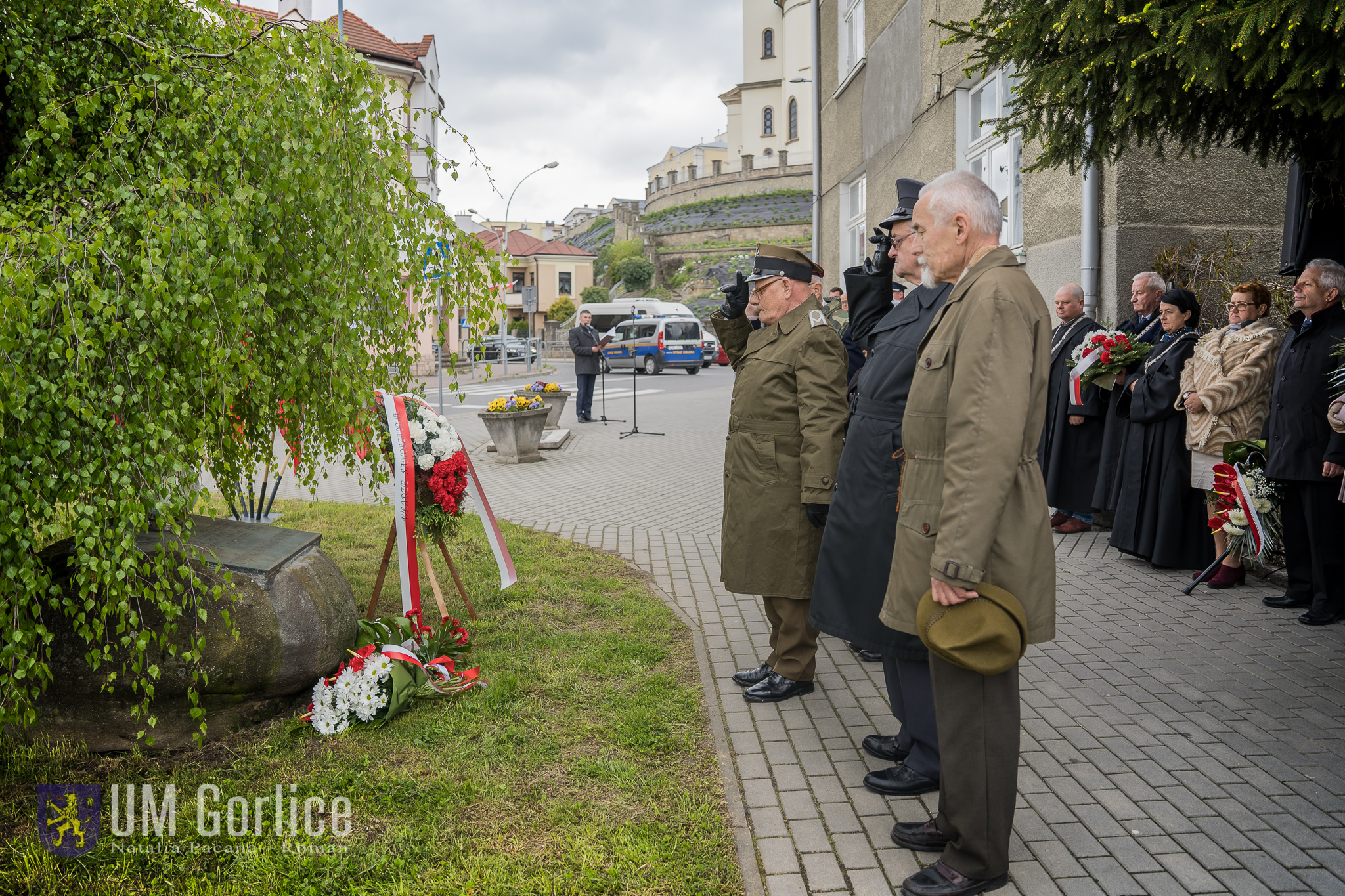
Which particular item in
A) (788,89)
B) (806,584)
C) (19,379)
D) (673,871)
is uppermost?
(788,89)

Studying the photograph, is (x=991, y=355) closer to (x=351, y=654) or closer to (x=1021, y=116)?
(x=1021, y=116)

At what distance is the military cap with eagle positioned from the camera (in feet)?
14.5

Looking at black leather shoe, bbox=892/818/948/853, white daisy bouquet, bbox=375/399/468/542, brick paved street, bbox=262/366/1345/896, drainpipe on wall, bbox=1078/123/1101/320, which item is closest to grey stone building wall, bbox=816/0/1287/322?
drainpipe on wall, bbox=1078/123/1101/320

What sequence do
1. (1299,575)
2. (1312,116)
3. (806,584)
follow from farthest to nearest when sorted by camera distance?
(1299,575) < (1312,116) < (806,584)

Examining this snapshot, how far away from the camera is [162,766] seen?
12.6ft

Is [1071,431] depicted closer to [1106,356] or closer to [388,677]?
[1106,356]

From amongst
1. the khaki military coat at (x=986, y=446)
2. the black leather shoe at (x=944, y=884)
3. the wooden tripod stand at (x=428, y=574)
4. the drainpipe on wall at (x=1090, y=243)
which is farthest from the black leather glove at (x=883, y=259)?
the drainpipe on wall at (x=1090, y=243)

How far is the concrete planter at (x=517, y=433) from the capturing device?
12.8m

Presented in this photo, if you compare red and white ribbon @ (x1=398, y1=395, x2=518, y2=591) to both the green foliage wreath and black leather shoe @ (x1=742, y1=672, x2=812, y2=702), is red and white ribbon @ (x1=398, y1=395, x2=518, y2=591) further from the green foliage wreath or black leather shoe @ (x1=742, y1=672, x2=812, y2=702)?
black leather shoe @ (x1=742, y1=672, x2=812, y2=702)

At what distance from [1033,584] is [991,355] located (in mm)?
696

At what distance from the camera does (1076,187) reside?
869 cm

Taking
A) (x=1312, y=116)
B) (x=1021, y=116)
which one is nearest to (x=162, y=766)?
(x=1021, y=116)

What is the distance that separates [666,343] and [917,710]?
1248 inches

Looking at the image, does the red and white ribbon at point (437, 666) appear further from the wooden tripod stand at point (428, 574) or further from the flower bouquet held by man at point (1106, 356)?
the flower bouquet held by man at point (1106, 356)
